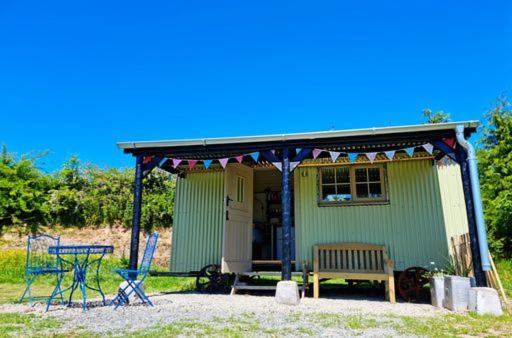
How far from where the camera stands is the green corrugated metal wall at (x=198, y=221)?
7633mm

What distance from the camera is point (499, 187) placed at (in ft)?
37.4

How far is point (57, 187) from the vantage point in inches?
551

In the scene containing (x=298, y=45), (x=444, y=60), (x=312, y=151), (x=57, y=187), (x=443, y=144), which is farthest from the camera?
(x=57, y=187)

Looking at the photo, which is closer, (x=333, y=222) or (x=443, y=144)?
(x=443, y=144)

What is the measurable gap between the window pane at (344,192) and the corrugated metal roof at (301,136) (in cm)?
154

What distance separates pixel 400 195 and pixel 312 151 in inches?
82.6

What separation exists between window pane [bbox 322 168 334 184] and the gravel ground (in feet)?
7.97

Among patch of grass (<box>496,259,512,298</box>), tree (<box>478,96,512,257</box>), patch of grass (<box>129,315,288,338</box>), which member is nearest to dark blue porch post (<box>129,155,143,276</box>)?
patch of grass (<box>129,315,288,338</box>)

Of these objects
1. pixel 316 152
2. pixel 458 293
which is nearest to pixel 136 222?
pixel 316 152

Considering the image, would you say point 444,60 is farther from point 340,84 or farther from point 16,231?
point 16,231

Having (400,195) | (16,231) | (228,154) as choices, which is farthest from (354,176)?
(16,231)

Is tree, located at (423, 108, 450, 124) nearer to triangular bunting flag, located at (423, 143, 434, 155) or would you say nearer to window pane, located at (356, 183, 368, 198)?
window pane, located at (356, 183, 368, 198)

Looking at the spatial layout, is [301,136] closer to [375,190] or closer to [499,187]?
[375,190]

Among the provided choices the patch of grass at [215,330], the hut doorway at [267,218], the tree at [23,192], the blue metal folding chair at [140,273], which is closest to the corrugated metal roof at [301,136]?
the blue metal folding chair at [140,273]
